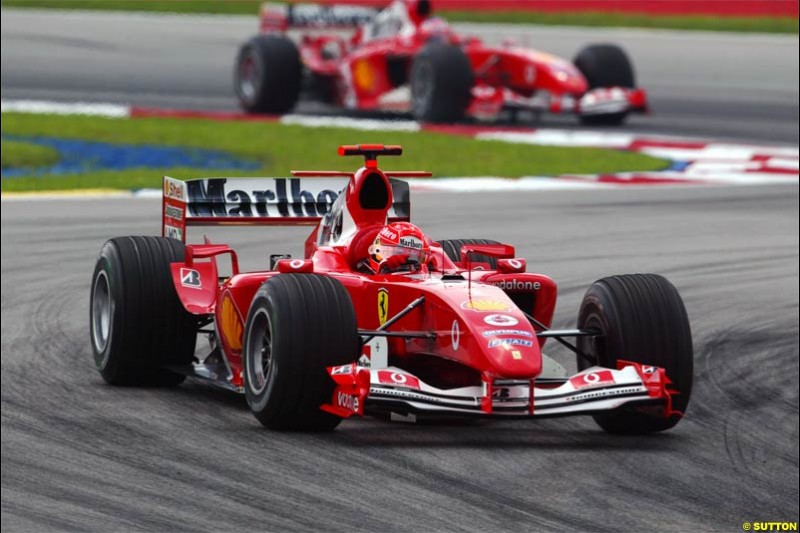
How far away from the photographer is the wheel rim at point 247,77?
2747cm

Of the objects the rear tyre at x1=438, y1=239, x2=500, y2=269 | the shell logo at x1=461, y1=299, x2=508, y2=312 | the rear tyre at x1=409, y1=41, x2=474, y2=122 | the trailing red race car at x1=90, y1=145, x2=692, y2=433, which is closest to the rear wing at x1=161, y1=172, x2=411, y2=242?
the trailing red race car at x1=90, y1=145, x2=692, y2=433

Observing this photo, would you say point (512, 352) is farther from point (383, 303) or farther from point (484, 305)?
point (383, 303)

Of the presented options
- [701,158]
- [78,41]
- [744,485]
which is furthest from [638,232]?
[78,41]

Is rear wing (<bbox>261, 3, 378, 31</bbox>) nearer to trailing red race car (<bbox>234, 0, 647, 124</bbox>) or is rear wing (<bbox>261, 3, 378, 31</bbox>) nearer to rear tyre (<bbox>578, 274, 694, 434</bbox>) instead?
trailing red race car (<bbox>234, 0, 647, 124</bbox>)

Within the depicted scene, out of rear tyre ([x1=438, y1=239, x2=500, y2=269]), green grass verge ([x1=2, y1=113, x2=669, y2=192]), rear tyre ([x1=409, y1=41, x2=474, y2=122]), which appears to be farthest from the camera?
rear tyre ([x1=409, y1=41, x2=474, y2=122])

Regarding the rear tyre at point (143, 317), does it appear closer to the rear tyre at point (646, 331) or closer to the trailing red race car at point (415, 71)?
the rear tyre at point (646, 331)

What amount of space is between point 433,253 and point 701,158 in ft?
43.4

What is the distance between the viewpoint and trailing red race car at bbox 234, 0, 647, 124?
83.3 ft

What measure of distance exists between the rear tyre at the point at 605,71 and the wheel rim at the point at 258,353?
17.6 metres

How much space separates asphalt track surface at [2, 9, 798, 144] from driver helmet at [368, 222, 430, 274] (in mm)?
15763

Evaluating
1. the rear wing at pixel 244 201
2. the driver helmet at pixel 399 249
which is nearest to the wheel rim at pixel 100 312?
the rear wing at pixel 244 201

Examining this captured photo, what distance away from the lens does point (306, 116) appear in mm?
27172

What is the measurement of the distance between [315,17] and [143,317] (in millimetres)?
17735

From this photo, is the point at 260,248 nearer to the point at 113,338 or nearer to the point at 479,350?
the point at 113,338
